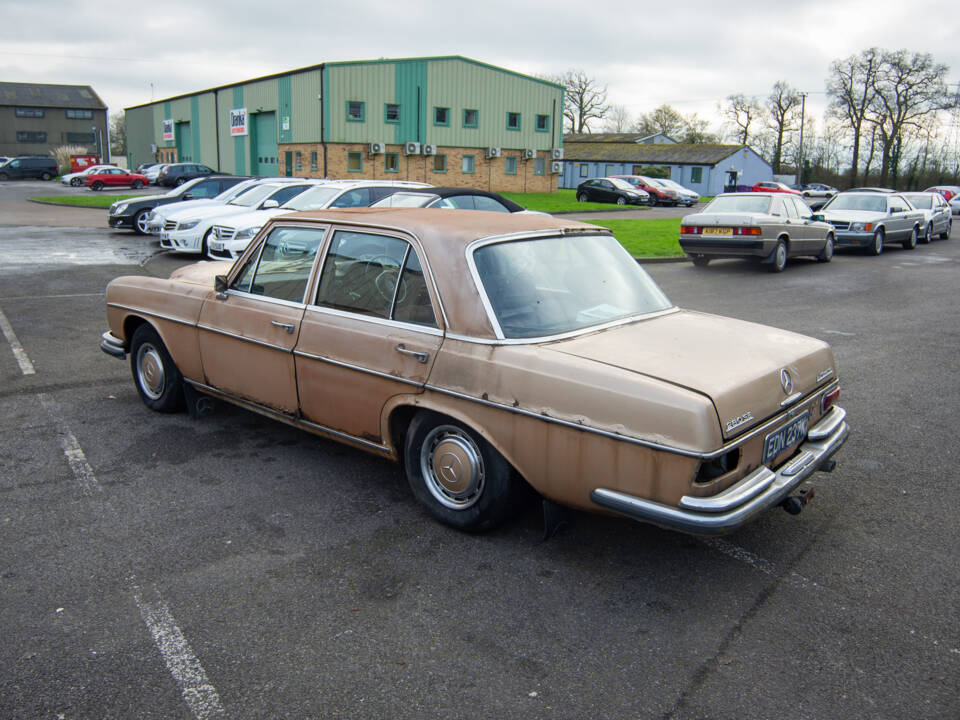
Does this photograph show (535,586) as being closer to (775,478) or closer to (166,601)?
(775,478)

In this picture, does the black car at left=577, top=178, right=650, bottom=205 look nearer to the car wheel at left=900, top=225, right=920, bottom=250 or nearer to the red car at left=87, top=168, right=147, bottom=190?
the car wheel at left=900, top=225, right=920, bottom=250

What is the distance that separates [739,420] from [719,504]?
37 centimetres

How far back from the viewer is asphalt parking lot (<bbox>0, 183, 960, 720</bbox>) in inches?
109

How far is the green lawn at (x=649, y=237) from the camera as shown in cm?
1731

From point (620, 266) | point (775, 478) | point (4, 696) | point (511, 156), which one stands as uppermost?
point (511, 156)

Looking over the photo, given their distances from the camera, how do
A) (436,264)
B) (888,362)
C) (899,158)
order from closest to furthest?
(436,264) → (888,362) → (899,158)

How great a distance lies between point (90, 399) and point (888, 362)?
24.2 feet

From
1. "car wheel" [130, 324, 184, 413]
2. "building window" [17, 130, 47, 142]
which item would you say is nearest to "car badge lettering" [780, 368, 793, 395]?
"car wheel" [130, 324, 184, 413]

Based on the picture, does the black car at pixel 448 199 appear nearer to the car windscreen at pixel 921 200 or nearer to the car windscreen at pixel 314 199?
the car windscreen at pixel 314 199

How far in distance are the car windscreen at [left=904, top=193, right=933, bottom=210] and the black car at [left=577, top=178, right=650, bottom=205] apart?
15696 mm

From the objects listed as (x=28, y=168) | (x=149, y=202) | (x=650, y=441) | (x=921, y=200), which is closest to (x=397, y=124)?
(x=149, y=202)

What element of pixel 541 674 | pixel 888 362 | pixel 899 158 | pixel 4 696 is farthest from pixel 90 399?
pixel 899 158

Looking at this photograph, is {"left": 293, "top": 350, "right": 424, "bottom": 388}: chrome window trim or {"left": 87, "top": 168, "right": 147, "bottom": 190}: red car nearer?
{"left": 293, "top": 350, "right": 424, "bottom": 388}: chrome window trim

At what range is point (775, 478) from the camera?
3.50 m
